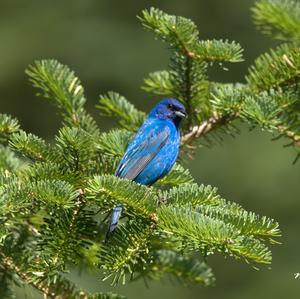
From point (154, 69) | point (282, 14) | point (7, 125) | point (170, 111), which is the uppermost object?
point (282, 14)

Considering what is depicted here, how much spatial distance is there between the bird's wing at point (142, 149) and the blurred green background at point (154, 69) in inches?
153

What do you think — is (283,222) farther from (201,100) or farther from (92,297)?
(92,297)

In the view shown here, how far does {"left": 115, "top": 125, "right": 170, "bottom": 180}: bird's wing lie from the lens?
4475 millimetres

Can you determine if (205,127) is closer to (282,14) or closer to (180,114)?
(180,114)

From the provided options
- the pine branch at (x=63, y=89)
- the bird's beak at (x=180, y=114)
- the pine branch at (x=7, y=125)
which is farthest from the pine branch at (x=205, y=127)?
the pine branch at (x=7, y=125)

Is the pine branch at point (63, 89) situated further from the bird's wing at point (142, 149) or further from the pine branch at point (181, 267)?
the pine branch at point (181, 267)

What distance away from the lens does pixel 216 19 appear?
11.7m

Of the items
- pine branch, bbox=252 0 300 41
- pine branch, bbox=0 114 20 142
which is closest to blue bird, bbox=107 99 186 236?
pine branch, bbox=0 114 20 142

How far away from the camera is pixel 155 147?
5.21 m

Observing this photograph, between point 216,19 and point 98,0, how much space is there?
6.79 feet

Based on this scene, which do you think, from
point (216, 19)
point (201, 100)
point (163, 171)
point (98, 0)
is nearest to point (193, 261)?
point (163, 171)

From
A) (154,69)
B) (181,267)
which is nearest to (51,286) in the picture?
(181,267)

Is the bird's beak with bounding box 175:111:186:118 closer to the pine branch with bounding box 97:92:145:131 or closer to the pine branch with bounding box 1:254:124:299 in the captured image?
the pine branch with bounding box 97:92:145:131

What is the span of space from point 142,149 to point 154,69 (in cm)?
625
